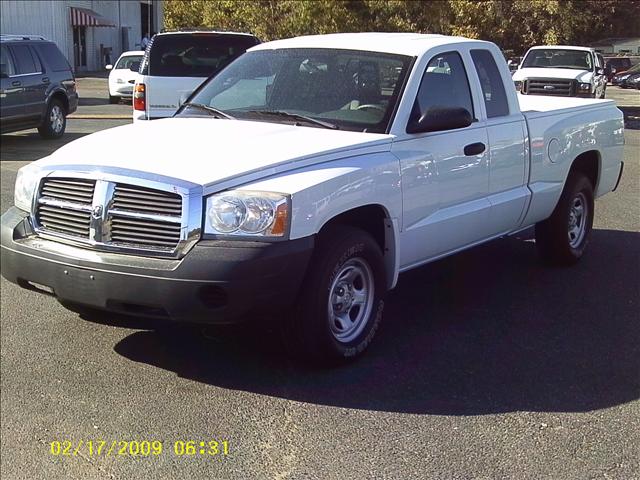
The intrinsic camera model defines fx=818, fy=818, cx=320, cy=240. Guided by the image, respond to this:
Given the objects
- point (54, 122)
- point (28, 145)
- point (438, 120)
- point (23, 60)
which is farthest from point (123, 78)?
point (438, 120)

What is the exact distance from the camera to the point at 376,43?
5.53m

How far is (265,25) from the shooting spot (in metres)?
26.9

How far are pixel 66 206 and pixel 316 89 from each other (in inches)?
71.0

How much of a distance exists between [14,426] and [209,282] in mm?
1151

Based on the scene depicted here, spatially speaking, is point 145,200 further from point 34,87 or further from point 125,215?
point 34,87

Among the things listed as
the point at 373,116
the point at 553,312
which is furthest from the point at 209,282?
the point at 553,312

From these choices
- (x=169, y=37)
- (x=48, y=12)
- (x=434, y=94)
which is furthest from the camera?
(x=48, y=12)

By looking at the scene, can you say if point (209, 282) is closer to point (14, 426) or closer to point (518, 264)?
point (14, 426)

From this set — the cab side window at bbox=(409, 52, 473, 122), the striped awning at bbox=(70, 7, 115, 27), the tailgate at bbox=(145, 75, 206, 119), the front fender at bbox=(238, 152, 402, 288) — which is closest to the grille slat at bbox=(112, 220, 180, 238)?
the front fender at bbox=(238, 152, 402, 288)

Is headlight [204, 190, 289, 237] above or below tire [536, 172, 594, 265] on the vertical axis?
above

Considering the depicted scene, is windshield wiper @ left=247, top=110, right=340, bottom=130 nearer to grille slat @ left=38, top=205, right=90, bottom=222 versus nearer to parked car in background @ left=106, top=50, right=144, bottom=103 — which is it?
grille slat @ left=38, top=205, right=90, bottom=222

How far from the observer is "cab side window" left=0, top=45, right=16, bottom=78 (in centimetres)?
1422

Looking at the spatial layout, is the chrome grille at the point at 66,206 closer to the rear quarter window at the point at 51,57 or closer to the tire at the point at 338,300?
the tire at the point at 338,300
